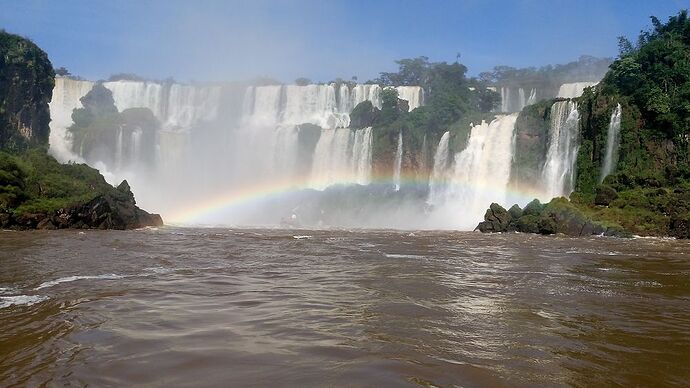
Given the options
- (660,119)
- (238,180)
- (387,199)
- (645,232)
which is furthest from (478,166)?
(238,180)

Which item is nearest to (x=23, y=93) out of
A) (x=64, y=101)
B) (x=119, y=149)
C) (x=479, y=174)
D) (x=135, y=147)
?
(x=119, y=149)

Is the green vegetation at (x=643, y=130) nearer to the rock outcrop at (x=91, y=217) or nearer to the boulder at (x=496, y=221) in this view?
the boulder at (x=496, y=221)

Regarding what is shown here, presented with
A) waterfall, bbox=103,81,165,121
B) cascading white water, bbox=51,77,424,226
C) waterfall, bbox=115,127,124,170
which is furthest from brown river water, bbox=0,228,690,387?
waterfall, bbox=103,81,165,121

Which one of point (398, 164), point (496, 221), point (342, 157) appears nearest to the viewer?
point (496, 221)

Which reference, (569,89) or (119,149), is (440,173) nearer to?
(569,89)

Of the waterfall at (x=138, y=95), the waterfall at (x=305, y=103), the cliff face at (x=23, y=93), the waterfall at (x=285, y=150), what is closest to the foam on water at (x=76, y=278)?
the cliff face at (x=23, y=93)

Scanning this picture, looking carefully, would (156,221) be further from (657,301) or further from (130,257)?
(657,301)

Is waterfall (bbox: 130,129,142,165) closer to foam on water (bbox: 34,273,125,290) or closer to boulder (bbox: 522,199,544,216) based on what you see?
boulder (bbox: 522,199,544,216)
